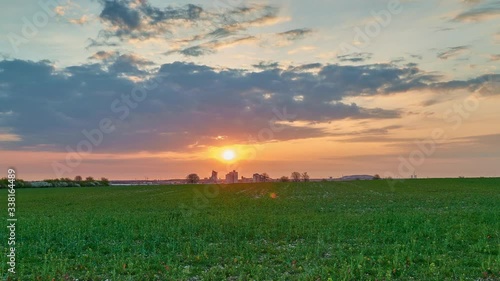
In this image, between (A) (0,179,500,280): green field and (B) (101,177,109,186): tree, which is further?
(B) (101,177,109,186): tree

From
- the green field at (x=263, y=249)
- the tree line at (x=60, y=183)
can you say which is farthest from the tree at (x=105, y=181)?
the green field at (x=263, y=249)

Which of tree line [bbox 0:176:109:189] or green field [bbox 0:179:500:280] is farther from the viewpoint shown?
tree line [bbox 0:176:109:189]

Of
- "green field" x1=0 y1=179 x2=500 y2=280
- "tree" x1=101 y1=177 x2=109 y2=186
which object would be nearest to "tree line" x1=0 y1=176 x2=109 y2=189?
"tree" x1=101 y1=177 x2=109 y2=186

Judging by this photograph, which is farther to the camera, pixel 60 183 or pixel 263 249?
pixel 60 183

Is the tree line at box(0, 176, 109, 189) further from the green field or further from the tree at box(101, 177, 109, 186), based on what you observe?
the green field

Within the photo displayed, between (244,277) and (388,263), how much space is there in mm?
5820

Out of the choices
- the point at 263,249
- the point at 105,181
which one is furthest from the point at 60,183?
the point at 263,249

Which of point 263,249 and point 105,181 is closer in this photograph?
point 263,249

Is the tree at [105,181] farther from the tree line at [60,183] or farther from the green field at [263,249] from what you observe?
the green field at [263,249]

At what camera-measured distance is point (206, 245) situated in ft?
68.9

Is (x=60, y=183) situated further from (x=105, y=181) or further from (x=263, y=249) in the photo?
(x=263, y=249)

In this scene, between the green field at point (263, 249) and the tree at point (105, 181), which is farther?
the tree at point (105, 181)

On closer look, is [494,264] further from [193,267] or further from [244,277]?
[193,267]

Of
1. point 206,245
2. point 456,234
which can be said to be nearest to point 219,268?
point 206,245
